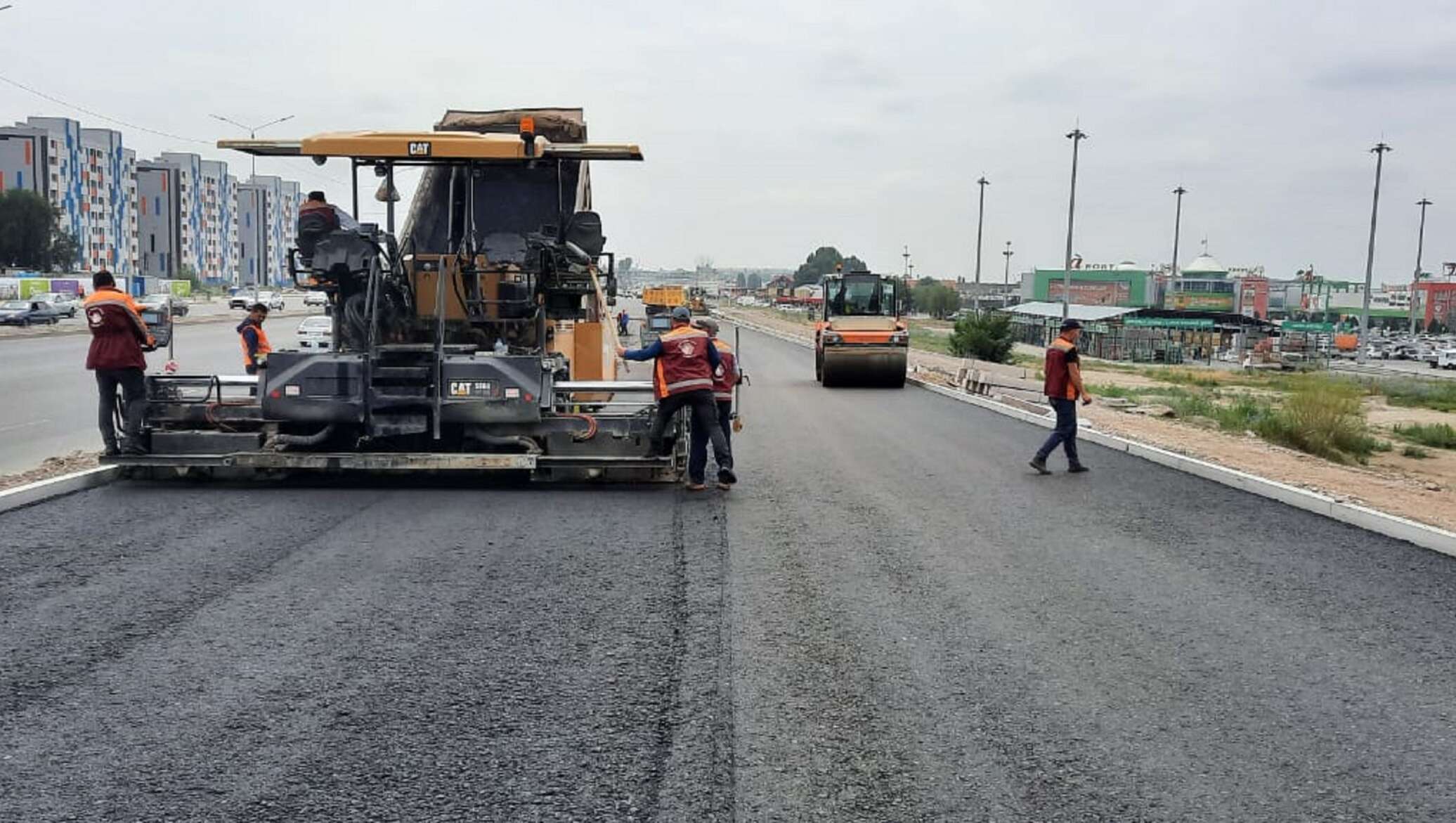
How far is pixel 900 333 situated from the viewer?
2523 centimetres

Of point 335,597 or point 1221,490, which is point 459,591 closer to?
point 335,597

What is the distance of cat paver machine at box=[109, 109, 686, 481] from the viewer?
33.5 feet

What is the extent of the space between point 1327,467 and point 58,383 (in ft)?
65.0

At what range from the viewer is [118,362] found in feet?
34.3

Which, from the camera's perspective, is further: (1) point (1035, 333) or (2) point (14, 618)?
(1) point (1035, 333)

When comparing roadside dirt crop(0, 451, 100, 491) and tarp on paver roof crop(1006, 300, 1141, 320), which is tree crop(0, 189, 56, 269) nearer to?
tarp on paver roof crop(1006, 300, 1141, 320)

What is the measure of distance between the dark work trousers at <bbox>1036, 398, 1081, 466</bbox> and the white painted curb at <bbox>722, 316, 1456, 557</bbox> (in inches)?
51.2

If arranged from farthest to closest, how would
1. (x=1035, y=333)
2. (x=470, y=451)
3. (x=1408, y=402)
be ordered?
(x=1035, y=333), (x=1408, y=402), (x=470, y=451)

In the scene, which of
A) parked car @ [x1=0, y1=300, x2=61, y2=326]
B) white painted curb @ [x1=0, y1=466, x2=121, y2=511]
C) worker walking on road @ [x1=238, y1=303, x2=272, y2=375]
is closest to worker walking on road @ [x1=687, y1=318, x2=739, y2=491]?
white painted curb @ [x1=0, y1=466, x2=121, y2=511]

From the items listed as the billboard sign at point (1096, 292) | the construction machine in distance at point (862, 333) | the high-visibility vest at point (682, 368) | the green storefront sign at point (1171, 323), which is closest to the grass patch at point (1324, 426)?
the construction machine in distance at point (862, 333)

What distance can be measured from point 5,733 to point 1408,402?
37.2 metres

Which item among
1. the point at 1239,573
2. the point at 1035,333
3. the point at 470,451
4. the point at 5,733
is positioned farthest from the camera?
the point at 1035,333

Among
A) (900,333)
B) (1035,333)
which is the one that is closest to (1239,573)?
(900,333)

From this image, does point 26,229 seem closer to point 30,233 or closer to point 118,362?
point 30,233
